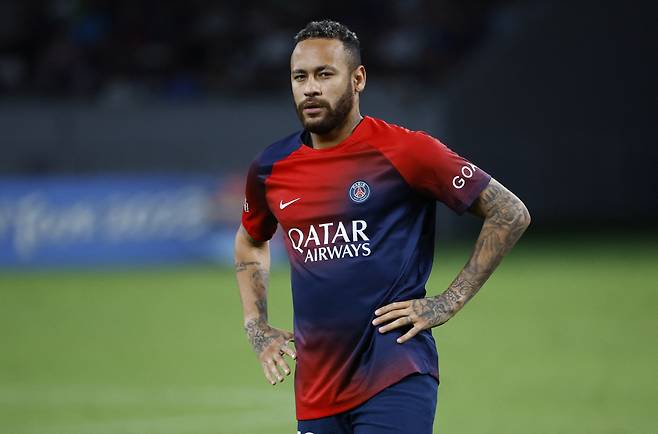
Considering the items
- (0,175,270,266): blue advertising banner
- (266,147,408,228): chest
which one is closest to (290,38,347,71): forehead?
(266,147,408,228): chest

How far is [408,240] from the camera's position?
4.91 meters

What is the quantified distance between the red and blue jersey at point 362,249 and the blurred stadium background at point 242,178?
5.13m

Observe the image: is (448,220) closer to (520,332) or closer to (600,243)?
(600,243)

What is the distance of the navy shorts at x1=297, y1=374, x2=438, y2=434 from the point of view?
4723 mm

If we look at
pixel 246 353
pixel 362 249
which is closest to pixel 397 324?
pixel 362 249

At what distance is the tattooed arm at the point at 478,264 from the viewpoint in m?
4.82

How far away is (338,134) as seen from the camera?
198 inches

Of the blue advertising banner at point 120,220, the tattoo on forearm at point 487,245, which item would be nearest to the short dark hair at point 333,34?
the tattoo on forearm at point 487,245

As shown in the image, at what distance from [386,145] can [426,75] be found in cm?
1833

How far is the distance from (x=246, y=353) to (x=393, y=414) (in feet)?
25.2

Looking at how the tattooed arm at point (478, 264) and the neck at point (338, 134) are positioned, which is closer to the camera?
the tattooed arm at point (478, 264)

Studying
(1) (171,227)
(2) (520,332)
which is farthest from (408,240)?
(1) (171,227)

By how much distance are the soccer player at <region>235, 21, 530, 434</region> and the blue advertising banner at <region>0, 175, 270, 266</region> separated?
13.4m

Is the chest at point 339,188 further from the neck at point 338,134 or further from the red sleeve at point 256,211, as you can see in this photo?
the red sleeve at point 256,211
